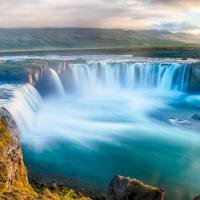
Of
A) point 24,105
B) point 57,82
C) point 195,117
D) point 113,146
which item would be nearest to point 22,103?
point 24,105

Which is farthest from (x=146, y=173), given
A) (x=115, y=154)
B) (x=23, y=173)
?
(x=23, y=173)

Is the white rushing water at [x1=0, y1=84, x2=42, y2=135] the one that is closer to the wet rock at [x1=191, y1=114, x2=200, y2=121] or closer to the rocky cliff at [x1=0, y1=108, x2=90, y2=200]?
the wet rock at [x1=191, y1=114, x2=200, y2=121]

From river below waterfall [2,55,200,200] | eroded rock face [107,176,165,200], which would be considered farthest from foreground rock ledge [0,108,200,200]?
river below waterfall [2,55,200,200]

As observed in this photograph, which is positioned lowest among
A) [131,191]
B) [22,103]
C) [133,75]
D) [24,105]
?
[24,105]

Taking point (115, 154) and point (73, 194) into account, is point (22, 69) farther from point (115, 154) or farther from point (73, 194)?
point (73, 194)

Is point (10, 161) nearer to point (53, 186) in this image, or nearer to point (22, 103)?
point (53, 186)

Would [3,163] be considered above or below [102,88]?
above
